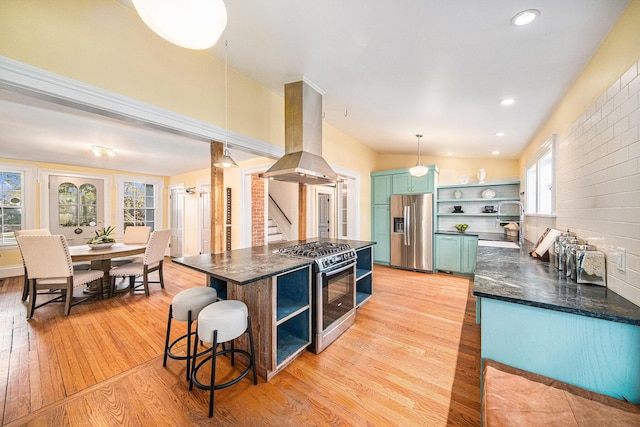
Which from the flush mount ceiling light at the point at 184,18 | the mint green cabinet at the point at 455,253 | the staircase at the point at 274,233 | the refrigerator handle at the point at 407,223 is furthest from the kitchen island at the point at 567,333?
the staircase at the point at 274,233

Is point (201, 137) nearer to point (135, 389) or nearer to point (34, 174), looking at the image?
point (135, 389)

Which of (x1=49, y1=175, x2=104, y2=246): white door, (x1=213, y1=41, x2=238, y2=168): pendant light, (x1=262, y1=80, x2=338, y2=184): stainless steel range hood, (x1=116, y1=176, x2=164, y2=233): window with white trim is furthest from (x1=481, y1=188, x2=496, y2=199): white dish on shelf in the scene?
(x1=49, y1=175, x2=104, y2=246): white door

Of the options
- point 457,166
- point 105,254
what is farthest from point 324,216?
point 105,254

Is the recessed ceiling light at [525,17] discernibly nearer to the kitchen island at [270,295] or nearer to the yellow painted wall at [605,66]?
the yellow painted wall at [605,66]

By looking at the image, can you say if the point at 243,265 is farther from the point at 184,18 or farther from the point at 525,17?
the point at 525,17

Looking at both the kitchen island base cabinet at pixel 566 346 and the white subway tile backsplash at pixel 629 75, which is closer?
the kitchen island base cabinet at pixel 566 346

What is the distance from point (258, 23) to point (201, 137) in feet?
3.50

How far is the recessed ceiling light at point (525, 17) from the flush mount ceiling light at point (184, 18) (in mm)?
1692

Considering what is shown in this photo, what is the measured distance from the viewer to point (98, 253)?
10.8 ft

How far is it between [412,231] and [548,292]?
3.62 metres

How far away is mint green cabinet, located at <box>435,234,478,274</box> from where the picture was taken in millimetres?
4438

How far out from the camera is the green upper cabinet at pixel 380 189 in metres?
5.22

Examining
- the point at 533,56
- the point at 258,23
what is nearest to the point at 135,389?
the point at 258,23

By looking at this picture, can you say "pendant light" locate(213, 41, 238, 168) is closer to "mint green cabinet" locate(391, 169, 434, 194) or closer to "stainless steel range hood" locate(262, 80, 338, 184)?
"stainless steel range hood" locate(262, 80, 338, 184)
